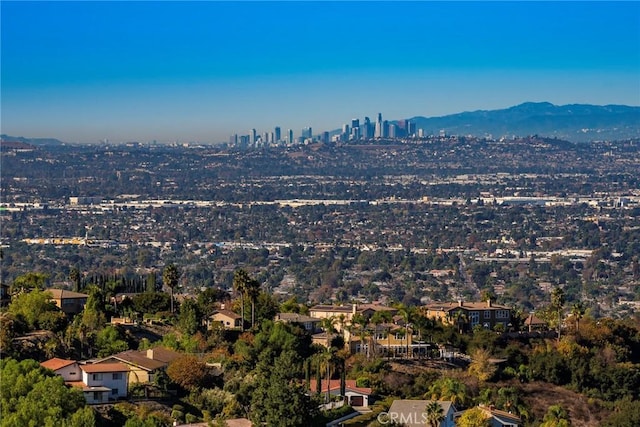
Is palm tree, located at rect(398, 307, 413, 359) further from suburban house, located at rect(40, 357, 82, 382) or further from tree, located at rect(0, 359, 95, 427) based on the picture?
tree, located at rect(0, 359, 95, 427)

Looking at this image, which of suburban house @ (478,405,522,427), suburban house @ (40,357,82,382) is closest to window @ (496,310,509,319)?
suburban house @ (478,405,522,427)

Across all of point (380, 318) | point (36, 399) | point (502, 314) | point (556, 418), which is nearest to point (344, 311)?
point (380, 318)

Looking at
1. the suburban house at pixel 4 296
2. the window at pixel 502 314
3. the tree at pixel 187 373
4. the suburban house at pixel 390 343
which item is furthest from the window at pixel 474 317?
the suburban house at pixel 4 296

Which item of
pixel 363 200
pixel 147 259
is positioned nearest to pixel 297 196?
pixel 363 200

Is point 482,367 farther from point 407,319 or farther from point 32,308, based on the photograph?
point 32,308

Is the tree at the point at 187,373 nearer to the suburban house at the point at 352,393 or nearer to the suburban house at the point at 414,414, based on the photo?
the suburban house at the point at 352,393

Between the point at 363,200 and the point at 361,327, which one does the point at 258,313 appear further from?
the point at 363,200
